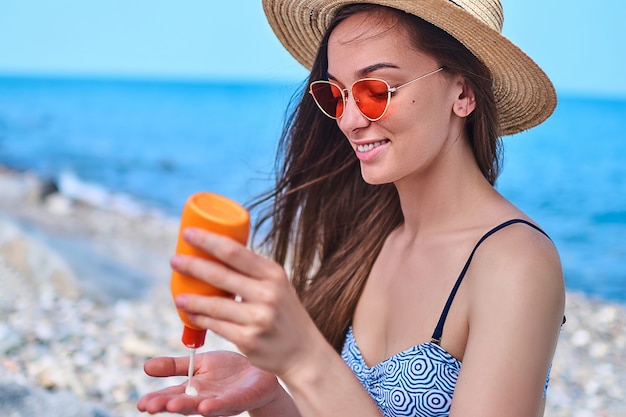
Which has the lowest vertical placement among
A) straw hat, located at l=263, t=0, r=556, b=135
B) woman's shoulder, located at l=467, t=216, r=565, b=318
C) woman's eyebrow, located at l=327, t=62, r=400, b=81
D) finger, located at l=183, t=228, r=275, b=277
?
woman's shoulder, located at l=467, t=216, r=565, b=318

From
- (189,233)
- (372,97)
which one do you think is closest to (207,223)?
(189,233)

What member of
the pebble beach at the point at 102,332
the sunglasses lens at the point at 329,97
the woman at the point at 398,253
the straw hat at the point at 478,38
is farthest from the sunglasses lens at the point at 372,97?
the pebble beach at the point at 102,332

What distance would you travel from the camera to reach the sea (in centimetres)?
1253

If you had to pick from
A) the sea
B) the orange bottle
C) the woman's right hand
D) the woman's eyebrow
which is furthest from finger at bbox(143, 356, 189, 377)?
the sea

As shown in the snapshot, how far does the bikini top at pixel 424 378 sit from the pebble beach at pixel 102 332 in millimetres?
1563

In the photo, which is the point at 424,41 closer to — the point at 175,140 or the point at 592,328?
the point at 592,328

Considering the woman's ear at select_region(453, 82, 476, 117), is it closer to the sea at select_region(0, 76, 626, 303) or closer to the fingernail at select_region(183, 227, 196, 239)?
the sea at select_region(0, 76, 626, 303)

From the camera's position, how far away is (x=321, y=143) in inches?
129

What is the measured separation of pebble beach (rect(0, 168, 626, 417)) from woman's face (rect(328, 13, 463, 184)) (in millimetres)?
1861

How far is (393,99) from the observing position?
8.30 feet

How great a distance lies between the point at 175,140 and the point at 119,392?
2185cm

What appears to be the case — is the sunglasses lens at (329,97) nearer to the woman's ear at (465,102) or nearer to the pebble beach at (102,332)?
the woman's ear at (465,102)

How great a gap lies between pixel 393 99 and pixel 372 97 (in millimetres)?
63

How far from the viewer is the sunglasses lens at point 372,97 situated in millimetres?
2520
